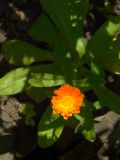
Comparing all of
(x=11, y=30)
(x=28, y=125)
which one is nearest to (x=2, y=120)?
(x=28, y=125)

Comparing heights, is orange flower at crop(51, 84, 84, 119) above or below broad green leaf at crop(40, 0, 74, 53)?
below

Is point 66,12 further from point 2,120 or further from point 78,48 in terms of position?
point 2,120

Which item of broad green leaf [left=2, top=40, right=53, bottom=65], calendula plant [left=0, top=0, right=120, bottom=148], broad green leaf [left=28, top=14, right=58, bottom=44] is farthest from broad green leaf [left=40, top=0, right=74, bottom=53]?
broad green leaf [left=2, top=40, right=53, bottom=65]

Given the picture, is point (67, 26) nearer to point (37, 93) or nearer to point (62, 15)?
point (62, 15)

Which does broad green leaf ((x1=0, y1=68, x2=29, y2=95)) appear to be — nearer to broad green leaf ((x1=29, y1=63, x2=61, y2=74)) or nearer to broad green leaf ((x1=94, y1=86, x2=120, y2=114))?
broad green leaf ((x1=29, y1=63, x2=61, y2=74))

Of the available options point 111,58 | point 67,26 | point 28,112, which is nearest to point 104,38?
point 111,58

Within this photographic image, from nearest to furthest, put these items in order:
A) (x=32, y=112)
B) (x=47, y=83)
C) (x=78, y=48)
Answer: (x=47, y=83)
(x=78, y=48)
(x=32, y=112)

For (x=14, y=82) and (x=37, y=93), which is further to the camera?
(x=37, y=93)
